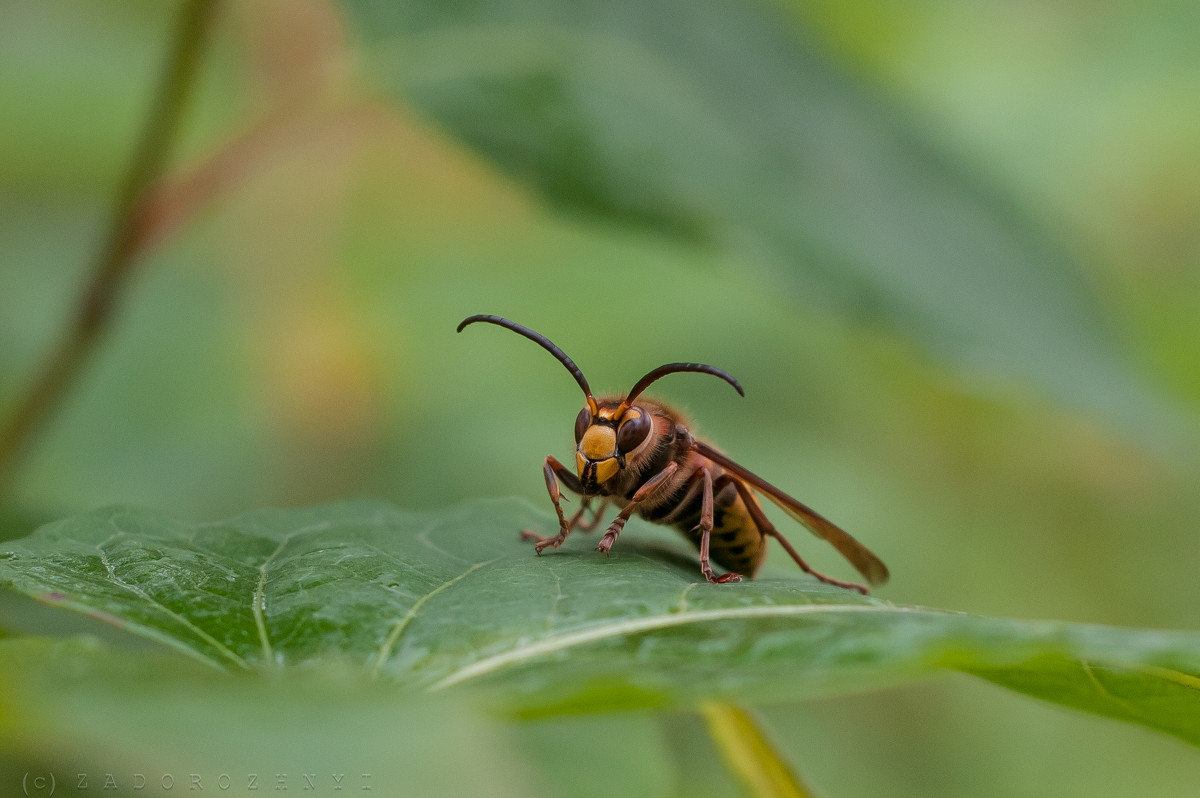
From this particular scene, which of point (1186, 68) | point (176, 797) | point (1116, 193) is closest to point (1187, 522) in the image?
point (1116, 193)

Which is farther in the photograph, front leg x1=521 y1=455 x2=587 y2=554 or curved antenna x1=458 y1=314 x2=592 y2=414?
curved antenna x1=458 y1=314 x2=592 y2=414

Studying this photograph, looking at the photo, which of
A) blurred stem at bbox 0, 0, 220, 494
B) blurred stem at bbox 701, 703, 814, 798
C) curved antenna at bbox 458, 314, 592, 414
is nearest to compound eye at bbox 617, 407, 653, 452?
curved antenna at bbox 458, 314, 592, 414

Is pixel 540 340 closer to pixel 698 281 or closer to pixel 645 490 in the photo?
pixel 645 490

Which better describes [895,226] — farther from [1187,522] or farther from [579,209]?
[1187,522]

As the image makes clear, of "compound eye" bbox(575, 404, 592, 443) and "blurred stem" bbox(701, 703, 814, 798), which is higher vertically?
"compound eye" bbox(575, 404, 592, 443)

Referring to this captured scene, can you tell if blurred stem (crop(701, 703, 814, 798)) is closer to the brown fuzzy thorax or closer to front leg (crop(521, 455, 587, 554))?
front leg (crop(521, 455, 587, 554))

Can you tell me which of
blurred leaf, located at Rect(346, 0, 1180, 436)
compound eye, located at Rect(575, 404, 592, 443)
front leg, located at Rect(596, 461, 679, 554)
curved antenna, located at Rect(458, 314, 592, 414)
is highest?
blurred leaf, located at Rect(346, 0, 1180, 436)
